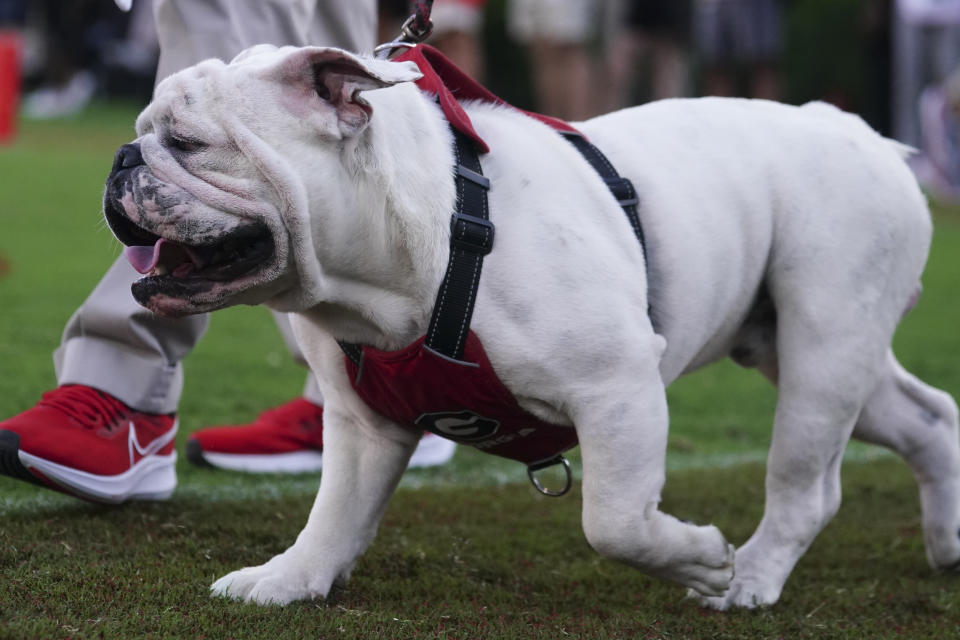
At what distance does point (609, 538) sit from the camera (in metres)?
2.49

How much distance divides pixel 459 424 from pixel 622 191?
56 centimetres

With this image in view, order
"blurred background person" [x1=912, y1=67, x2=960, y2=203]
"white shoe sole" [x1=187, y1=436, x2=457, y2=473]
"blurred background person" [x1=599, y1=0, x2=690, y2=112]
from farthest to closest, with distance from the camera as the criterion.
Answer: "blurred background person" [x1=912, y1=67, x2=960, y2=203] < "blurred background person" [x1=599, y1=0, x2=690, y2=112] < "white shoe sole" [x1=187, y1=436, x2=457, y2=473]

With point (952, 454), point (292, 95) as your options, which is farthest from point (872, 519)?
point (292, 95)

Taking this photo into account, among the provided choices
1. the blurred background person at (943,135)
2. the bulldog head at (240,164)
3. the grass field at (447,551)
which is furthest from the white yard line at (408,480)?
the blurred background person at (943,135)

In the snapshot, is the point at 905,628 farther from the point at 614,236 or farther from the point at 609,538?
the point at 614,236

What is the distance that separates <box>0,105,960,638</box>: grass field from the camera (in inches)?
96.3

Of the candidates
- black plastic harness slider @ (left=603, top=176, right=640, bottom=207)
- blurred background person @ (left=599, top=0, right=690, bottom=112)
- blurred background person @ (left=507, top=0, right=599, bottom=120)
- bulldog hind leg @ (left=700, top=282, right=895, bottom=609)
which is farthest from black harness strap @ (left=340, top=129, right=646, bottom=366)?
blurred background person @ (left=599, top=0, right=690, bottom=112)

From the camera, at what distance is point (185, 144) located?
88.0 inches

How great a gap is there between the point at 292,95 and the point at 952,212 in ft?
32.7

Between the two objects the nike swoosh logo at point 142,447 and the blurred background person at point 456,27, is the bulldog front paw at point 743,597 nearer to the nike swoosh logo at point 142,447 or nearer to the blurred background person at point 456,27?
the nike swoosh logo at point 142,447

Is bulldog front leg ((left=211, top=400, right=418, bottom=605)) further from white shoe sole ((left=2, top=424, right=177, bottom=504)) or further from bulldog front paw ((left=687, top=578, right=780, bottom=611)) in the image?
bulldog front paw ((left=687, top=578, right=780, bottom=611))

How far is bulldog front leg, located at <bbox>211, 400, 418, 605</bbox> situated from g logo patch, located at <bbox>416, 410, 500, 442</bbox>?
0.38ft

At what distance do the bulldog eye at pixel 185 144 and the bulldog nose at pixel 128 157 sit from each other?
0.06 meters

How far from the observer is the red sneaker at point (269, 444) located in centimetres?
375
